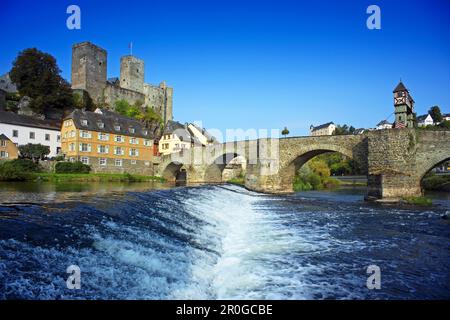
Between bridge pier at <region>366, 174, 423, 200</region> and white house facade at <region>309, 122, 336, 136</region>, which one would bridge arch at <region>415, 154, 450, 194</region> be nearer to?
bridge pier at <region>366, 174, 423, 200</region>

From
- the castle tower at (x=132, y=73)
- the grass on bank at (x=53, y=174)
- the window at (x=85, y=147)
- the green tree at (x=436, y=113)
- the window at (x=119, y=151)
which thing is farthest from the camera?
the green tree at (x=436, y=113)

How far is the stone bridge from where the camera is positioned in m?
21.3

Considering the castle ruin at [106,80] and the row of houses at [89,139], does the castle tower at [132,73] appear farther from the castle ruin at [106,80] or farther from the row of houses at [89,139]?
the row of houses at [89,139]

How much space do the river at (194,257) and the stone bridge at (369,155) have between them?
11256 mm

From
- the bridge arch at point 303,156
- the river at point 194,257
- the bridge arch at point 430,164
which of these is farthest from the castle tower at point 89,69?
the bridge arch at point 430,164

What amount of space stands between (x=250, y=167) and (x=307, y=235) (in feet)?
70.4

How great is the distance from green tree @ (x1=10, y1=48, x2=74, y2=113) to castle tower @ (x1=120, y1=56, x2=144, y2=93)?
1923cm

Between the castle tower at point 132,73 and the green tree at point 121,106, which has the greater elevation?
the castle tower at point 132,73

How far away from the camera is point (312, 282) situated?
5934 millimetres

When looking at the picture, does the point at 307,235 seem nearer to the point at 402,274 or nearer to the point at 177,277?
the point at 402,274

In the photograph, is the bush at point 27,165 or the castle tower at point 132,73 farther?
the castle tower at point 132,73

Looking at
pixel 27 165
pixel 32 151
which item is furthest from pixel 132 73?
pixel 27 165

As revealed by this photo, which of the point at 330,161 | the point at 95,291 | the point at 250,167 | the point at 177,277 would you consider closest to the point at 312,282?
the point at 177,277

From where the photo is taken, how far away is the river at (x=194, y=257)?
4.77 metres
